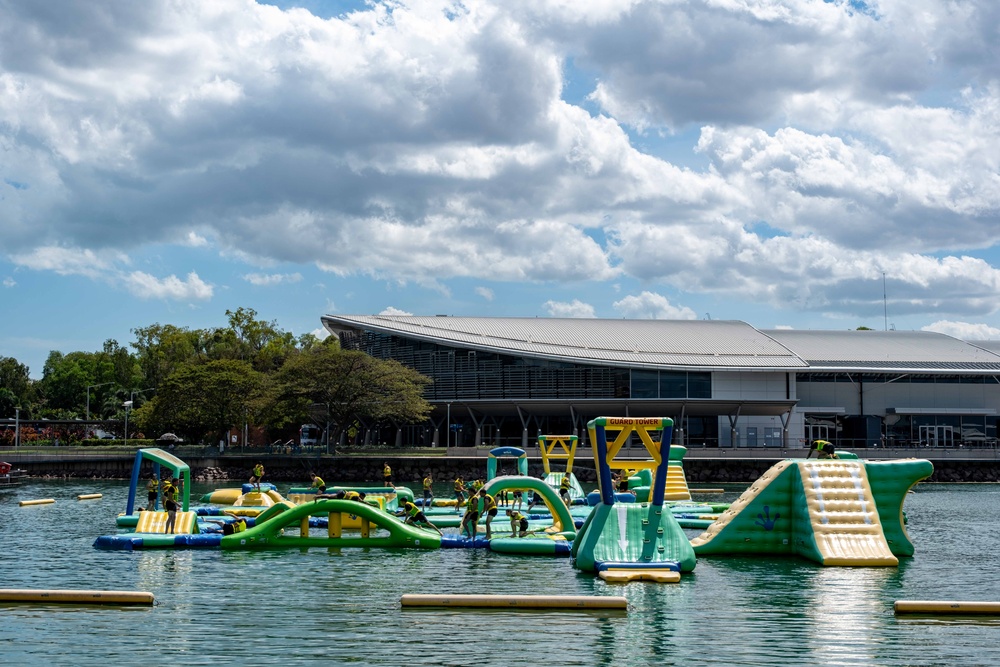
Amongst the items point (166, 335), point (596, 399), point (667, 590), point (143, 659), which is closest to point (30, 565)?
point (143, 659)

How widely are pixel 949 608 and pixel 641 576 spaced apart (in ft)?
22.3

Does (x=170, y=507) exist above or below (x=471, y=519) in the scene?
above

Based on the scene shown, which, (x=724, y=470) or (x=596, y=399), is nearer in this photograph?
(x=724, y=470)

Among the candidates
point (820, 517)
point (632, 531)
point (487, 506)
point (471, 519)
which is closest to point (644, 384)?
point (487, 506)

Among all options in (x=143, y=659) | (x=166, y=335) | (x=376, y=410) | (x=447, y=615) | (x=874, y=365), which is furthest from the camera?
(x=166, y=335)

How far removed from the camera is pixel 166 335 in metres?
135

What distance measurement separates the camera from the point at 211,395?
86312 mm

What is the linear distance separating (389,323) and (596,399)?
74.8ft

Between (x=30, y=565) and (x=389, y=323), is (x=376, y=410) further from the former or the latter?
(x=30, y=565)

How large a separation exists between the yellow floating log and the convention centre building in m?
64.1

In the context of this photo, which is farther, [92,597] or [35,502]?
[35,502]

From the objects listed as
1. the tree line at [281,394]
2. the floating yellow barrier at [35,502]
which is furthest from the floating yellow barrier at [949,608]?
the tree line at [281,394]

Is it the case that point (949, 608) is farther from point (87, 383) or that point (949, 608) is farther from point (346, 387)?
point (87, 383)

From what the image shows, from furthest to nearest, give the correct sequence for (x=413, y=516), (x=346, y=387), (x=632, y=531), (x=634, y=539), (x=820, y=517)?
(x=346, y=387) → (x=413, y=516) → (x=820, y=517) → (x=632, y=531) → (x=634, y=539)
